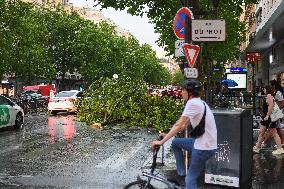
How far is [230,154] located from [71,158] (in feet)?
16.9

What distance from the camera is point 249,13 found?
76500 millimetres

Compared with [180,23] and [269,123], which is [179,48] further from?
[269,123]

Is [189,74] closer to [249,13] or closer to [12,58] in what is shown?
[12,58]

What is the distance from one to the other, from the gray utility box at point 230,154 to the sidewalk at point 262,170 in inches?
8.4

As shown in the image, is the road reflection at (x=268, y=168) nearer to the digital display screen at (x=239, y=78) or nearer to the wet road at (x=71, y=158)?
the wet road at (x=71, y=158)

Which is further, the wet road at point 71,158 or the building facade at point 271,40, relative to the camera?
the building facade at point 271,40

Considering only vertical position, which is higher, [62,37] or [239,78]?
[62,37]

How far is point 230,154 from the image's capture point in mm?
8062

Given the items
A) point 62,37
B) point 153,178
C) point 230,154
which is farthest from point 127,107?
point 62,37

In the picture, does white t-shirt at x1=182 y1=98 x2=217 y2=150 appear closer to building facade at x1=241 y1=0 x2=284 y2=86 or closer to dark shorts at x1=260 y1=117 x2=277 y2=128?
dark shorts at x1=260 y1=117 x2=277 y2=128

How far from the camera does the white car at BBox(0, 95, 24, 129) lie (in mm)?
19297

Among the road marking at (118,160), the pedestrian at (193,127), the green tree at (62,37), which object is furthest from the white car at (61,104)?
the green tree at (62,37)

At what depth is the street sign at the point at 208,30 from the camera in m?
9.22

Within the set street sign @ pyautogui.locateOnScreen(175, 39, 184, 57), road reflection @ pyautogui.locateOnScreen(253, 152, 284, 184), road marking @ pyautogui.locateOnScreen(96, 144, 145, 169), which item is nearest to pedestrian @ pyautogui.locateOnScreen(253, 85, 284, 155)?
road reflection @ pyautogui.locateOnScreen(253, 152, 284, 184)
